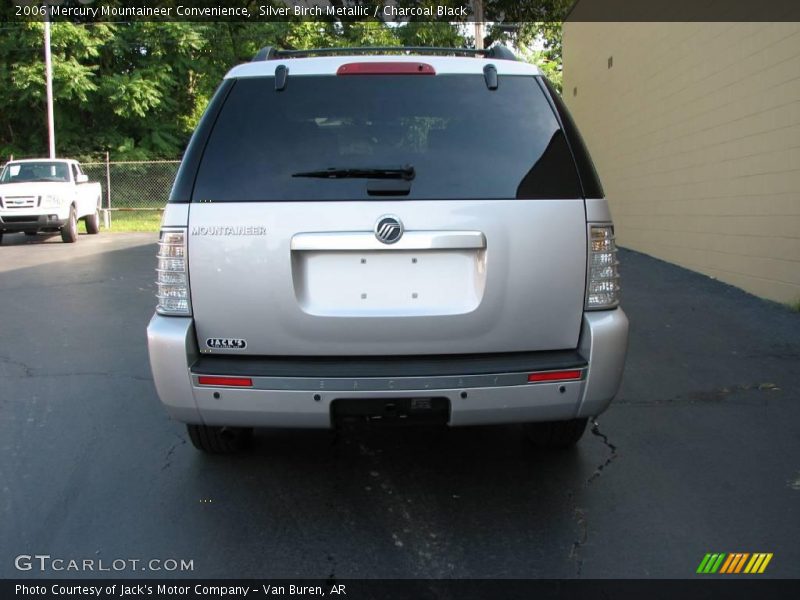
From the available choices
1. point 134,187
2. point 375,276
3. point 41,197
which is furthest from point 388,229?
point 134,187

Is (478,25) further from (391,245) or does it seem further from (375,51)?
(391,245)

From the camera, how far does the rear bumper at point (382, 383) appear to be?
10.8ft

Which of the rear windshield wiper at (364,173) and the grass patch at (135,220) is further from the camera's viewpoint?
the grass patch at (135,220)

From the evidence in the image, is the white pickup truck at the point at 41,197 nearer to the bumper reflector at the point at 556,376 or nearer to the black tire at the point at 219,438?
the black tire at the point at 219,438

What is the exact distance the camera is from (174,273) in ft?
11.2

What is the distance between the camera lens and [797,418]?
199 inches

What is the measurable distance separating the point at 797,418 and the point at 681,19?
27.8 ft

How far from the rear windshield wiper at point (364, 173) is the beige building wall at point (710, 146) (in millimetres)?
6352

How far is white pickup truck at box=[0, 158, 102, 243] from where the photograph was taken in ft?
55.3

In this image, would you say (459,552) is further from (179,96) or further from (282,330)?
(179,96)

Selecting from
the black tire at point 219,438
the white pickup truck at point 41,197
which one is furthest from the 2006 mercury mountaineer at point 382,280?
the white pickup truck at point 41,197

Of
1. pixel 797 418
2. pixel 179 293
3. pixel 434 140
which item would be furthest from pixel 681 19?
pixel 179 293

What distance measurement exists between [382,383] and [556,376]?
0.74 metres

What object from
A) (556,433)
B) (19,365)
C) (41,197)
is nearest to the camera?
(556,433)
